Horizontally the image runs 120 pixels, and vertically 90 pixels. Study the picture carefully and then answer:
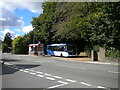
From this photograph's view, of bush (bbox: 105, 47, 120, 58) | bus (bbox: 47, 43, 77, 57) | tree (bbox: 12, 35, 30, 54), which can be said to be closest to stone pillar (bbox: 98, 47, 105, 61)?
bush (bbox: 105, 47, 120, 58)

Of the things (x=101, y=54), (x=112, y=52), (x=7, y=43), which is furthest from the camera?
(x=7, y=43)

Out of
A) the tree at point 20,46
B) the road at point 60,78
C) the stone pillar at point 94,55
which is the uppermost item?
the tree at point 20,46

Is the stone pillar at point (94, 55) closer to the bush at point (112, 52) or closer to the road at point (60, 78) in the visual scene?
the bush at point (112, 52)

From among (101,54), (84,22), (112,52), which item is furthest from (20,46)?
(112,52)

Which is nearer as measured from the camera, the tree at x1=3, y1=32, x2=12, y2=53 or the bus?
the bus

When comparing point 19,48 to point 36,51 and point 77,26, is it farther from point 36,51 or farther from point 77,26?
point 77,26

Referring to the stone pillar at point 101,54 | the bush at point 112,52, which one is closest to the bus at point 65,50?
the stone pillar at point 101,54

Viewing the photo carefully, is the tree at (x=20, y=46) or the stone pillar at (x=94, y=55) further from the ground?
the tree at (x=20, y=46)

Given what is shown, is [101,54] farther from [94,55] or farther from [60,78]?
[60,78]

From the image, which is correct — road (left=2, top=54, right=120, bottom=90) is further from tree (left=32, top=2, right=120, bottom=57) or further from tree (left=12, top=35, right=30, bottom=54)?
tree (left=12, top=35, right=30, bottom=54)

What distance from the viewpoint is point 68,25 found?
32.3 metres

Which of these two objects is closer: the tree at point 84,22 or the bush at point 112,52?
the tree at point 84,22

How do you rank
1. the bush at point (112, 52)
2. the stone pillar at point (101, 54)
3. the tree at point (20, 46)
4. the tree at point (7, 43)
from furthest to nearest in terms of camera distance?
the tree at point (7, 43)
the tree at point (20, 46)
the stone pillar at point (101, 54)
the bush at point (112, 52)

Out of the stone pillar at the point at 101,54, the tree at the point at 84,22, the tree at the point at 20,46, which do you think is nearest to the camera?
the tree at the point at 84,22
